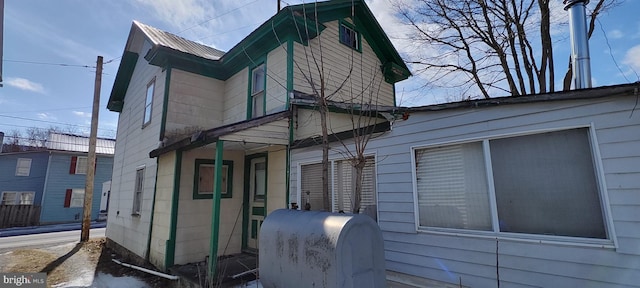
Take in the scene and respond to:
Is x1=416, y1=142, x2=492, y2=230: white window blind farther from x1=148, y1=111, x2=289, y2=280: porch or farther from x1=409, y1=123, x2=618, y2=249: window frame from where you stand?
x1=148, y1=111, x2=289, y2=280: porch

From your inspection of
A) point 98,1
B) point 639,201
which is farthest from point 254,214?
point 98,1

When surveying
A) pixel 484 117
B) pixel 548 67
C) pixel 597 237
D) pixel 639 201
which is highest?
pixel 548 67

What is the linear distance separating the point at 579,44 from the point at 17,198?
101 feet

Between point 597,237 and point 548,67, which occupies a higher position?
point 548,67

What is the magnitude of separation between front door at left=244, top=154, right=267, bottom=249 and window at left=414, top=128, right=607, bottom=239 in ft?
14.4

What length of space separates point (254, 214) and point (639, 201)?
6989mm

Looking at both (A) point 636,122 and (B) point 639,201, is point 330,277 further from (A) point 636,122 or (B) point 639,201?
(A) point 636,122

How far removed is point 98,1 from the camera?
8.45 meters

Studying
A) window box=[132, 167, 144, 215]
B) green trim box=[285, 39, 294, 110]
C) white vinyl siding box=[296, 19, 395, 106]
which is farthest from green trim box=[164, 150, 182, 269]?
white vinyl siding box=[296, 19, 395, 106]

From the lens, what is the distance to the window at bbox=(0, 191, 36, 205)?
67.1ft

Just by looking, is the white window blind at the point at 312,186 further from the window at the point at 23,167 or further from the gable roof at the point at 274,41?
the window at the point at 23,167

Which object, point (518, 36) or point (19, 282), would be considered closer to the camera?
point (19, 282)

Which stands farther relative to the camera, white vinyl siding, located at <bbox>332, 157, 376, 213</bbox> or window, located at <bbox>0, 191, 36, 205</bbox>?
window, located at <bbox>0, 191, 36, 205</bbox>

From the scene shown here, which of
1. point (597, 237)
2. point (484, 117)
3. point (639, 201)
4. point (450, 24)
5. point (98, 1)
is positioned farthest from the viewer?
point (450, 24)
